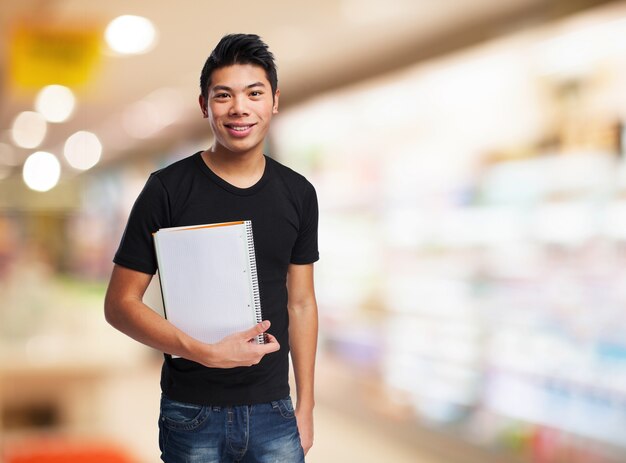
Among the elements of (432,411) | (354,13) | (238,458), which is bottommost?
(432,411)

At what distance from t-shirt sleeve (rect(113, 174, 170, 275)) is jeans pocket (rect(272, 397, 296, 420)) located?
9 cm

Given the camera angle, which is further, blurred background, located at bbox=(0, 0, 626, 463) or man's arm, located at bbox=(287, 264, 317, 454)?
blurred background, located at bbox=(0, 0, 626, 463)

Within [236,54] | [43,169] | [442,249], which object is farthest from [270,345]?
[442,249]

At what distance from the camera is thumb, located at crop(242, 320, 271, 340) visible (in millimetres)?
329

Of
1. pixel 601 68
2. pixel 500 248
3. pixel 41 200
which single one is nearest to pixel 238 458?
pixel 41 200

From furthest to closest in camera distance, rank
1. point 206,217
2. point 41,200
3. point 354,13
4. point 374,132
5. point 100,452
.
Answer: point 374,132, point 354,13, point 100,452, point 41,200, point 206,217

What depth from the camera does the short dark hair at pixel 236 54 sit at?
1.13 feet

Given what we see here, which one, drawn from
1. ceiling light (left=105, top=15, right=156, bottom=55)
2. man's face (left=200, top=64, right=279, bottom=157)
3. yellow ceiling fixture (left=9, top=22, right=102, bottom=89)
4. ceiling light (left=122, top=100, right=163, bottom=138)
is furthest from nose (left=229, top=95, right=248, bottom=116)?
yellow ceiling fixture (left=9, top=22, right=102, bottom=89)

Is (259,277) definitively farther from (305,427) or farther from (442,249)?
(442,249)

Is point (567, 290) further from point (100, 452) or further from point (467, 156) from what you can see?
point (100, 452)

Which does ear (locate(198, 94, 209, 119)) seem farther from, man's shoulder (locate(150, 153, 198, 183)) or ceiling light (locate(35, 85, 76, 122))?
ceiling light (locate(35, 85, 76, 122))

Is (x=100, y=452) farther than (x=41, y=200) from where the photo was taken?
Yes

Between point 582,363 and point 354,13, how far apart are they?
1985mm

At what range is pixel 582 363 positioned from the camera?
3707 mm
